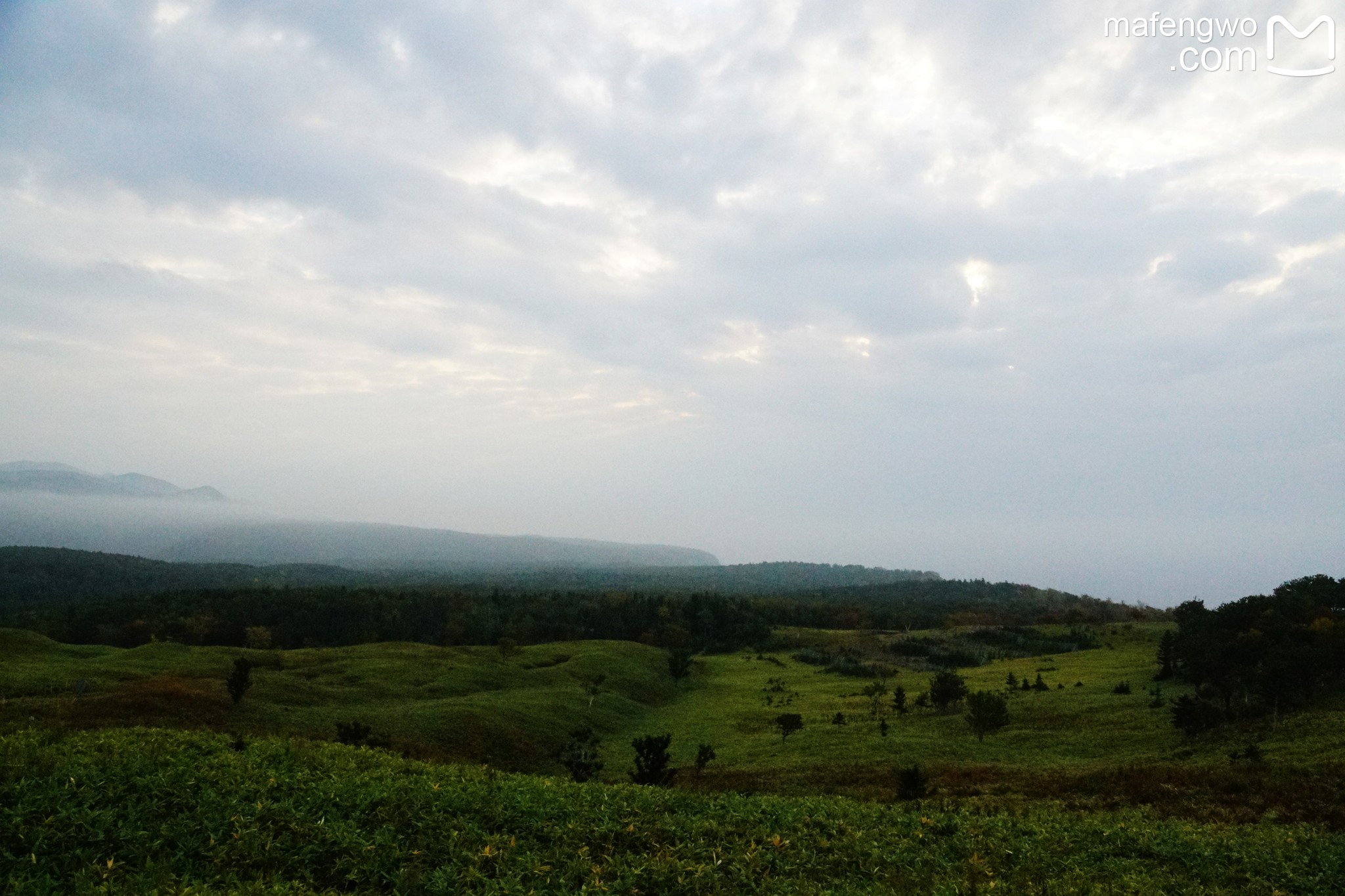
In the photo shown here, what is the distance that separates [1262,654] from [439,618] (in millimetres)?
119798

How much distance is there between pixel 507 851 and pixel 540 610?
123556mm

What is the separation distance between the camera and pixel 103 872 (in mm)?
9891

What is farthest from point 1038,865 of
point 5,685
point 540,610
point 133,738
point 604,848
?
point 540,610

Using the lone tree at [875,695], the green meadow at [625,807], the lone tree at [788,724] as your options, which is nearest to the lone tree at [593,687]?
the green meadow at [625,807]

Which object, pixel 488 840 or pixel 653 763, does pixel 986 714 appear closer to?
pixel 653 763

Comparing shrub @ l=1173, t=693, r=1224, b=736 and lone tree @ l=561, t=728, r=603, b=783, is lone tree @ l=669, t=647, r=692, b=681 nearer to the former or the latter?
lone tree @ l=561, t=728, r=603, b=783

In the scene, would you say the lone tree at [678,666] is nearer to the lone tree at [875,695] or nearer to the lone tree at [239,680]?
the lone tree at [875,695]

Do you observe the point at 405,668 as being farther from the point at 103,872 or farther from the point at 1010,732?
the point at 103,872

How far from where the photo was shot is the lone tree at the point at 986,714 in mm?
38906

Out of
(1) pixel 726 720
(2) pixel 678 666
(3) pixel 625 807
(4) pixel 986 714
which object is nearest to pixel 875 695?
(1) pixel 726 720

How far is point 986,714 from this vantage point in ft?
128

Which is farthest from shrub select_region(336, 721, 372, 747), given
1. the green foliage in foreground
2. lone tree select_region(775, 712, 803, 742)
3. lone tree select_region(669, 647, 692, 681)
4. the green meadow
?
lone tree select_region(669, 647, 692, 681)

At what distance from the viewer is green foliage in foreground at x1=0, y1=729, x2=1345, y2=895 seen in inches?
423

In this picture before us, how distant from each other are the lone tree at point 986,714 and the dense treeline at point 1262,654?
335 inches
